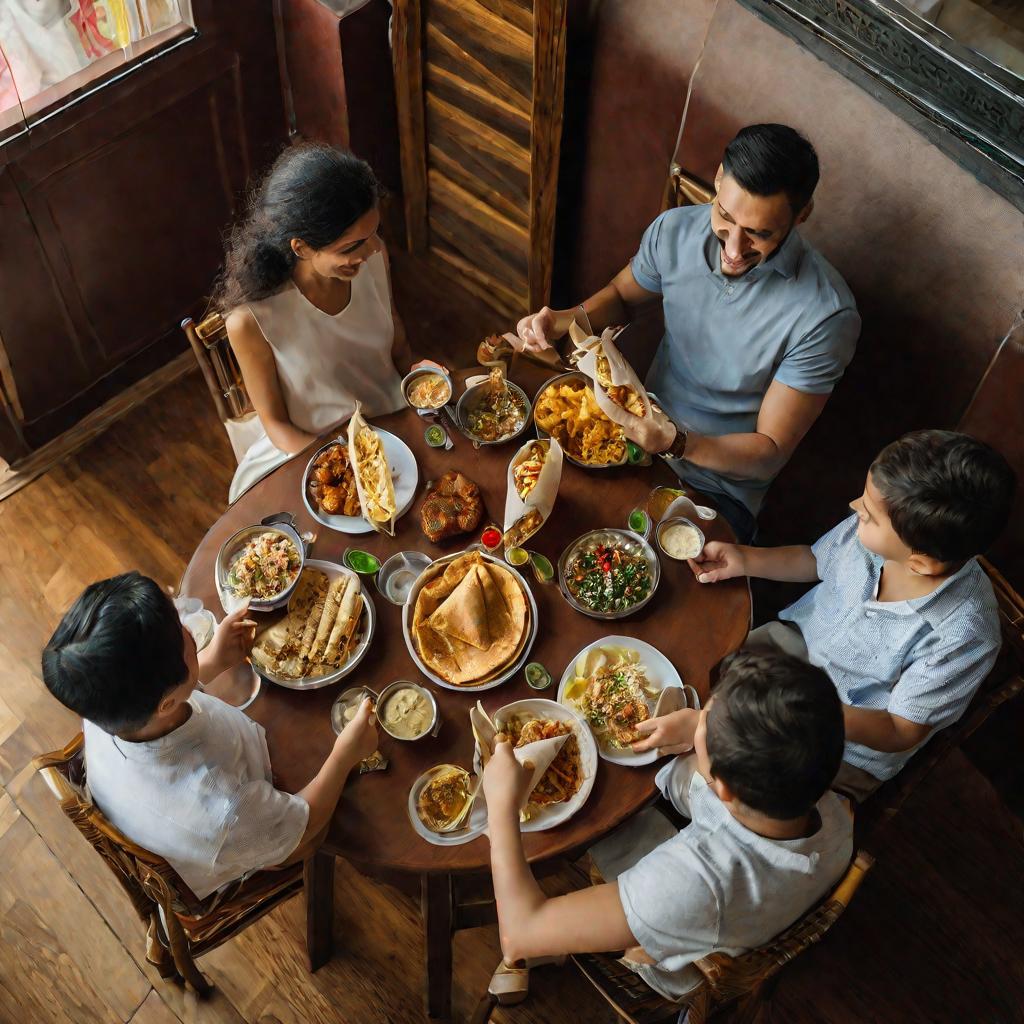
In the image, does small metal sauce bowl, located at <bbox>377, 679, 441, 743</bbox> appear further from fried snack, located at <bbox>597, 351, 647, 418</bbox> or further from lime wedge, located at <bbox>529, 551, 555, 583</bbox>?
fried snack, located at <bbox>597, 351, 647, 418</bbox>

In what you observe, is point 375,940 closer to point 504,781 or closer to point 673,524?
point 504,781

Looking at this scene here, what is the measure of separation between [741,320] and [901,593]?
2.73ft

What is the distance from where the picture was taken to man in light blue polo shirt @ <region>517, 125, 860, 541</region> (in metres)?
2.30

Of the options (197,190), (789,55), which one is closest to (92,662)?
(789,55)

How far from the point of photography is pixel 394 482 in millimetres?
2463

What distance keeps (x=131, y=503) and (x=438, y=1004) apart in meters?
2.00

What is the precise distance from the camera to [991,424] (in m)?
2.61

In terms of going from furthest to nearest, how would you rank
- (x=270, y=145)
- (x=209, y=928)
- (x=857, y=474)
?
(x=270, y=145)
(x=857, y=474)
(x=209, y=928)

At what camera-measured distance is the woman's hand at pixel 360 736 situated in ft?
6.59

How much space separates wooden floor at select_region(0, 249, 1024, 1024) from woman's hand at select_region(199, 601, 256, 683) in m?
0.99

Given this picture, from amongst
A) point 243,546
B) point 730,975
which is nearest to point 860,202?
point 243,546

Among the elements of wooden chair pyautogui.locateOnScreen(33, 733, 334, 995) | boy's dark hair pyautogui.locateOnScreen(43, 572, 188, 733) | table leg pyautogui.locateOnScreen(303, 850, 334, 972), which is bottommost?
table leg pyautogui.locateOnScreen(303, 850, 334, 972)

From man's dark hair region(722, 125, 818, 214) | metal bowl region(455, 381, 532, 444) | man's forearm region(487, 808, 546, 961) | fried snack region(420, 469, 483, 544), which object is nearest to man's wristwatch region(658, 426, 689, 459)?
metal bowl region(455, 381, 532, 444)

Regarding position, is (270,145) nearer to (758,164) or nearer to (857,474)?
(758,164)
